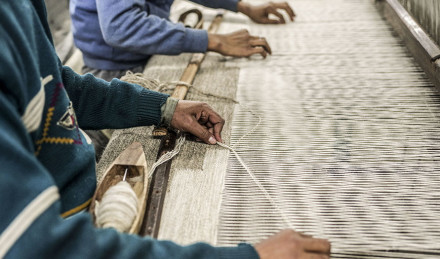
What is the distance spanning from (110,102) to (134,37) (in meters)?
0.50

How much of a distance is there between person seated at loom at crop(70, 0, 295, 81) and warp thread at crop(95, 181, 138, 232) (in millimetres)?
832

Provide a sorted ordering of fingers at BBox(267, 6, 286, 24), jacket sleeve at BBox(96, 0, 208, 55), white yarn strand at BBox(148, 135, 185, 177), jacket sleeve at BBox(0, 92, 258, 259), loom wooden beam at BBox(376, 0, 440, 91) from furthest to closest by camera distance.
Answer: fingers at BBox(267, 6, 286, 24), jacket sleeve at BBox(96, 0, 208, 55), loom wooden beam at BBox(376, 0, 440, 91), white yarn strand at BBox(148, 135, 185, 177), jacket sleeve at BBox(0, 92, 258, 259)

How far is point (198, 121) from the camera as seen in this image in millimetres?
1171

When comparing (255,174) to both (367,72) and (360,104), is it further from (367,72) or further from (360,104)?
(367,72)

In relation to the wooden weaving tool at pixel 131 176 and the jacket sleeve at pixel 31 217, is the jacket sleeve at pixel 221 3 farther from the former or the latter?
the jacket sleeve at pixel 31 217

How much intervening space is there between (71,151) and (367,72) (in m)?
1.05

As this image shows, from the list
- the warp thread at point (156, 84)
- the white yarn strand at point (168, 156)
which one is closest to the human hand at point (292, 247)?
the white yarn strand at point (168, 156)

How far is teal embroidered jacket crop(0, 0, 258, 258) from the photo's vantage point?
569 millimetres

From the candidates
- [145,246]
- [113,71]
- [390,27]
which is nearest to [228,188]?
[145,246]

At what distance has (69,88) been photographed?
3.41 ft

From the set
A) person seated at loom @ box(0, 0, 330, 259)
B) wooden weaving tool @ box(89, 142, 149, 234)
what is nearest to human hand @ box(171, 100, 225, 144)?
wooden weaving tool @ box(89, 142, 149, 234)

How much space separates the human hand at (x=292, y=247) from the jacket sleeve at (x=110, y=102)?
20.2 inches

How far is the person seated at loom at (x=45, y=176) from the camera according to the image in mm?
570

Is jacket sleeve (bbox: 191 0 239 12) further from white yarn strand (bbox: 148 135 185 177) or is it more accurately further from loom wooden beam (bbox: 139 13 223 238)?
white yarn strand (bbox: 148 135 185 177)
